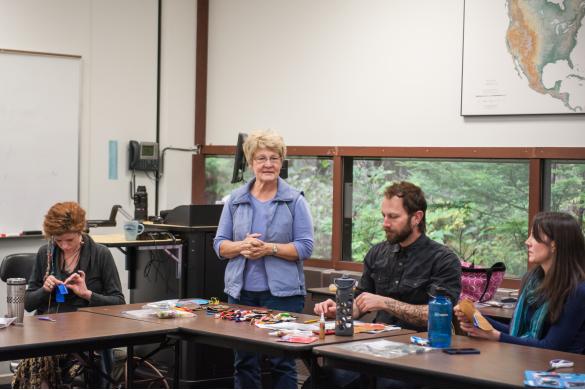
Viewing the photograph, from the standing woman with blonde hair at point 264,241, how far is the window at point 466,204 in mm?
1728

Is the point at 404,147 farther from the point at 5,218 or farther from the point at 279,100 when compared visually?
the point at 5,218

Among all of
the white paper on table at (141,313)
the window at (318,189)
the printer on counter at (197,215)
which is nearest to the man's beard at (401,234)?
the white paper on table at (141,313)

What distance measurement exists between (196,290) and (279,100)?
199 cm

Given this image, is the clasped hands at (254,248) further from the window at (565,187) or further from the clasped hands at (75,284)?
the window at (565,187)

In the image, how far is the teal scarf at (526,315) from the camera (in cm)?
368

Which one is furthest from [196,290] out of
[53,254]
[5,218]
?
[5,218]

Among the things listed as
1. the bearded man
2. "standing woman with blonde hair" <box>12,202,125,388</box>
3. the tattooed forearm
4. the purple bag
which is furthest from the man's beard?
"standing woman with blonde hair" <box>12,202,125,388</box>

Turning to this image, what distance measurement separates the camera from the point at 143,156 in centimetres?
748

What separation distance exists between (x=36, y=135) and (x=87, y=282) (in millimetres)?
2485

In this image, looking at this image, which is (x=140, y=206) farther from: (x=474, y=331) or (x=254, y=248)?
(x=474, y=331)

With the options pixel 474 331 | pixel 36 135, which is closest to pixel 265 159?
pixel 474 331

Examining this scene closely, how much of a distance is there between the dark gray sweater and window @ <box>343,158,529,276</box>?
2.41 metres

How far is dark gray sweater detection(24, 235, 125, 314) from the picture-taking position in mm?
4696

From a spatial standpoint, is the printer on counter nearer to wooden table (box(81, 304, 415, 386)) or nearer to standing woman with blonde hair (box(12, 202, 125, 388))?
standing woman with blonde hair (box(12, 202, 125, 388))
